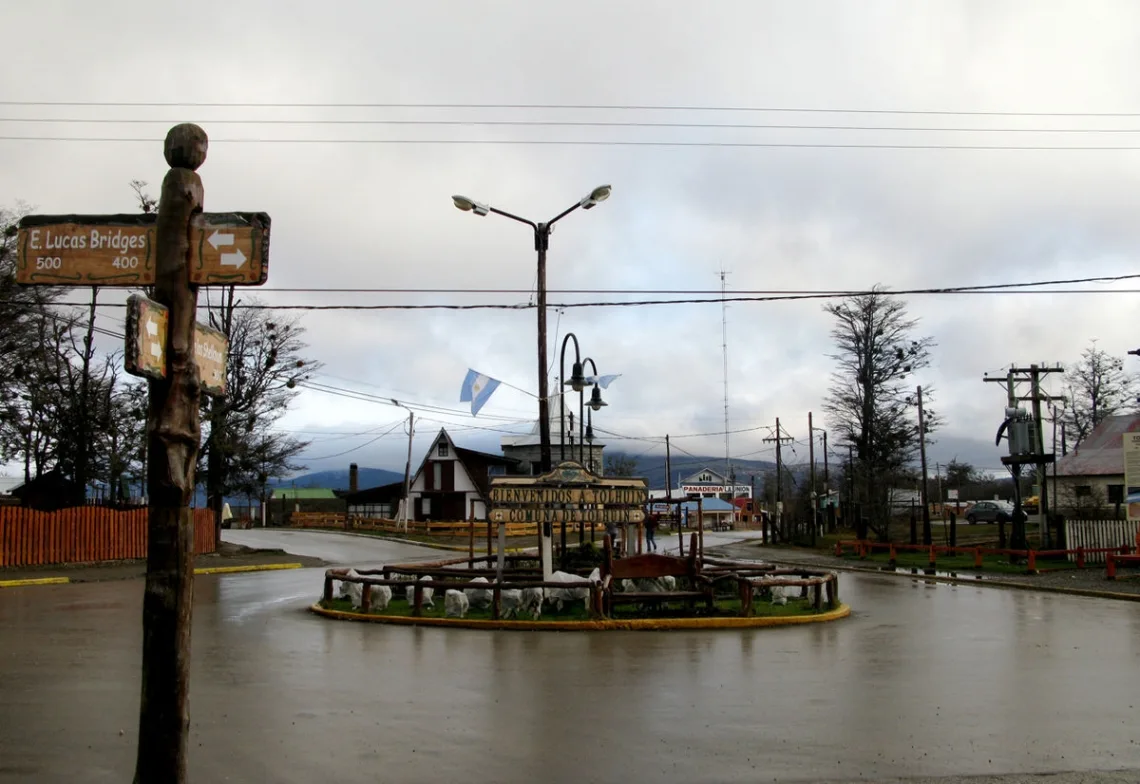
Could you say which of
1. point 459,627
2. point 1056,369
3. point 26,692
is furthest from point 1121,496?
point 26,692

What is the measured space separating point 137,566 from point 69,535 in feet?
7.12

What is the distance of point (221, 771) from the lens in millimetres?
7234

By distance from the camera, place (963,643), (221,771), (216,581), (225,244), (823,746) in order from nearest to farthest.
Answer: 1. (225,244)
2. (221,771)
3. (823,746)
4. (963,643)
5. (216,581)

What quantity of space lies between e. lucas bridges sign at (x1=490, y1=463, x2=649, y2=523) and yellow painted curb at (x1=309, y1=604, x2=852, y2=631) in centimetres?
242

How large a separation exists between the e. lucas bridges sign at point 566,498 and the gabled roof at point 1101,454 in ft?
125

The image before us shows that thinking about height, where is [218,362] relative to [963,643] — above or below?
above

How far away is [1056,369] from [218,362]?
37.2 metres

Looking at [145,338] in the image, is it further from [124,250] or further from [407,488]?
[407,488]

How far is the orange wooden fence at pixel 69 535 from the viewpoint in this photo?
28.1 meters

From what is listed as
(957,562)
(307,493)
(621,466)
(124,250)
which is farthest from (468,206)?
(307,493)

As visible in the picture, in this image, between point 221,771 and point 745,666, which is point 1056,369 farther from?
point 221,771

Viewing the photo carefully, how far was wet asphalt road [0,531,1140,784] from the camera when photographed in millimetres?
7570

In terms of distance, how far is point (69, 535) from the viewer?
30.1 meters

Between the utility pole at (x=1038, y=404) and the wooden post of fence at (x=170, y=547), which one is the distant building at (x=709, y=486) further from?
the wooden post of fence at (x=170, y=547)
